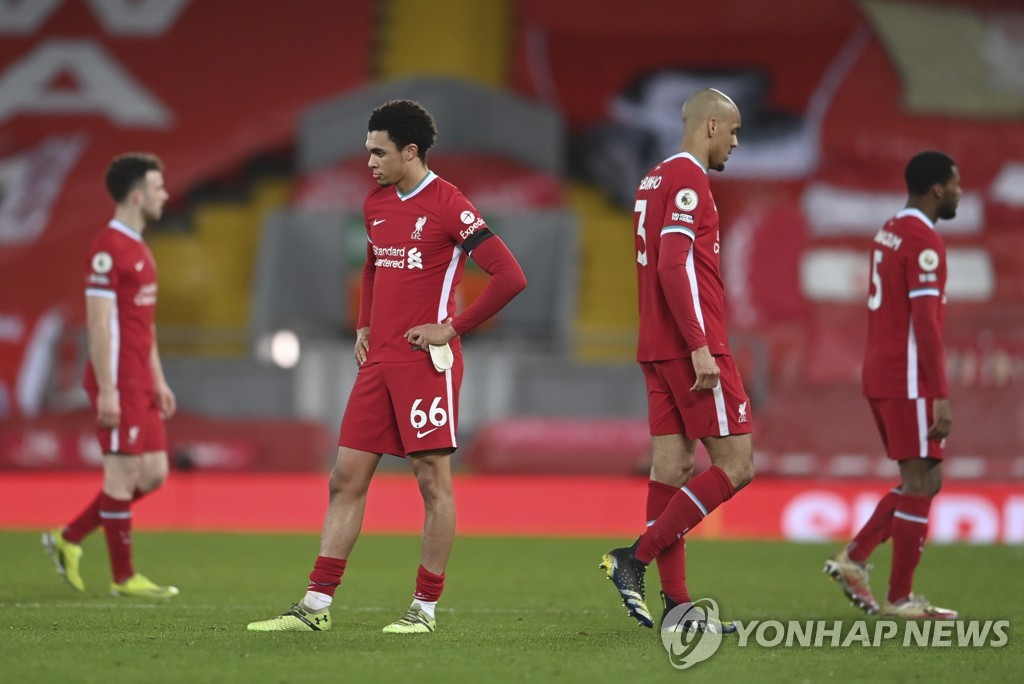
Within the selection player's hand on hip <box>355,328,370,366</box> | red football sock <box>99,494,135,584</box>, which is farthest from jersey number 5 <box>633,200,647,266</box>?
red football sock <box>99,494,135,584</box>

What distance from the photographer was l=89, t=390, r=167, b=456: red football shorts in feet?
25.1

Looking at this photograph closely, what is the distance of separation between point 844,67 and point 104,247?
49.0ft

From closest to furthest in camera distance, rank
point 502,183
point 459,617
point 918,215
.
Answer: point 459,617 → point 918,215 → point 502,183

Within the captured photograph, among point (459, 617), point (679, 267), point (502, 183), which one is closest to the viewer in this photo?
point (679, 267)

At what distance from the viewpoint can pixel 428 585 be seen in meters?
6.13

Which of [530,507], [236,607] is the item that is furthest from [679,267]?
[530,507]

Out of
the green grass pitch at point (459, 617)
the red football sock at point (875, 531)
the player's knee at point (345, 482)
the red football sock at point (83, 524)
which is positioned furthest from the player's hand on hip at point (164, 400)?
the red football sock at point (875, 531)

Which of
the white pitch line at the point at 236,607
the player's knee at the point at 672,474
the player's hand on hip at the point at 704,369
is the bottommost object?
the white pitch line at the point at 236,607

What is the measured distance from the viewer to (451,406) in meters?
6.11

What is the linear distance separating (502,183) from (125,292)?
12365 mm

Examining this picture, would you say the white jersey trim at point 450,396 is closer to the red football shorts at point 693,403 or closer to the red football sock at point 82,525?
the red football shorts at point 693,403

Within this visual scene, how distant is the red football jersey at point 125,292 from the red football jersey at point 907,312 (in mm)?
3574

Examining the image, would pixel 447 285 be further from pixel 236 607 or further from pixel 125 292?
pixel 125 292

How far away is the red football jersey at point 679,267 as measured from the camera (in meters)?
6.16
